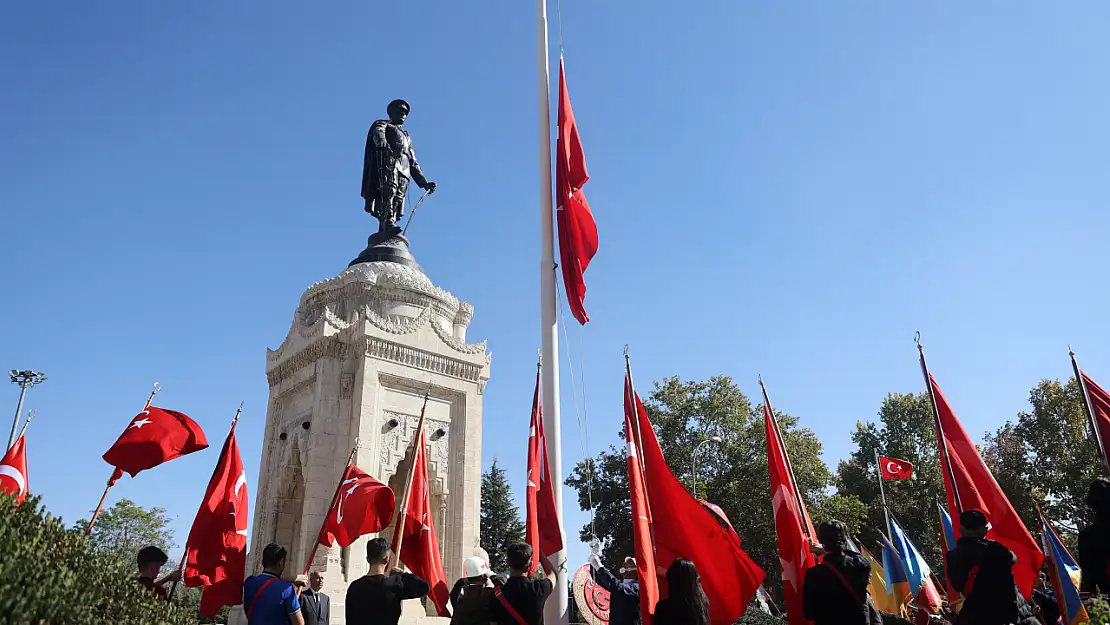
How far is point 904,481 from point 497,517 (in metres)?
21.8

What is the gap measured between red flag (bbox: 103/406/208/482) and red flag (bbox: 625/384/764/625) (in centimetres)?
561

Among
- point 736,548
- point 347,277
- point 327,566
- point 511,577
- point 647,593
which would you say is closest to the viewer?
point 511,577

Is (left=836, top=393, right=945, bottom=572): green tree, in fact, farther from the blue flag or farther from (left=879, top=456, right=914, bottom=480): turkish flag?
the blue flag

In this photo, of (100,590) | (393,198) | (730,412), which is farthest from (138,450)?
(730,412)

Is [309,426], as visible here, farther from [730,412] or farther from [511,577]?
[730,412]

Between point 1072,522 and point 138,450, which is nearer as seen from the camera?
point 138,450

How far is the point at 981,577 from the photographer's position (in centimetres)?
550

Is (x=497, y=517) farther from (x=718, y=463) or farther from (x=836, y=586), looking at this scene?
(x=836, y=586)

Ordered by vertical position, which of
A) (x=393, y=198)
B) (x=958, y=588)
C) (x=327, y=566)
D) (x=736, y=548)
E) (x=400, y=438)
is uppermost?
(x=393, y=198)

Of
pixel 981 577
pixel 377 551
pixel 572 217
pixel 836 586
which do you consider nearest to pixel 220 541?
pixel 377 551

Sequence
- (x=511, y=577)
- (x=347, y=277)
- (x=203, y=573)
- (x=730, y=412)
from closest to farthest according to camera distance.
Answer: (x=511, y=577)
(x=203, y=573)
(x=347, y=277)
(x=730, y=412)

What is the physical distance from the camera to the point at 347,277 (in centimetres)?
1659

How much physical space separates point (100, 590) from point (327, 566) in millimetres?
9590

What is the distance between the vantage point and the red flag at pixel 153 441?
8.64 metres
